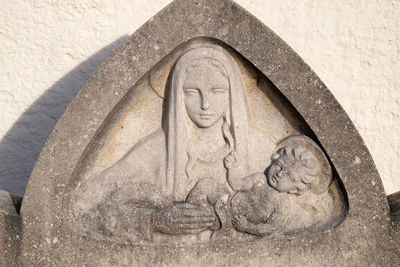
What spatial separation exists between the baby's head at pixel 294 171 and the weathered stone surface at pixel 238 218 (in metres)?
0.11

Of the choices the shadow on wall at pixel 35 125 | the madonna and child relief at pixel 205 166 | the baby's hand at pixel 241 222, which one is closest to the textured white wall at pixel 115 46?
the shadow on wall at pixel 35 125

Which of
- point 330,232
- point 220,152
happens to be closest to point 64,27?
point 220,152

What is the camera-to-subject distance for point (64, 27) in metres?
3.83

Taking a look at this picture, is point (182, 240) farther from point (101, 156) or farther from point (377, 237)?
point (377, 237)

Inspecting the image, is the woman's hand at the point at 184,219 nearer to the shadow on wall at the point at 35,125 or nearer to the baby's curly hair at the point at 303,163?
the baby's curly hair at the point at 303,163

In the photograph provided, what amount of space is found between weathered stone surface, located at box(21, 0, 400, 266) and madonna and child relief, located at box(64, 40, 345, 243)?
0.12ft

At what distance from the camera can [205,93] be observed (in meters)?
2.82

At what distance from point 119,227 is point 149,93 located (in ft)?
2.36

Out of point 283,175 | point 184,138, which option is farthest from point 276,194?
point 184,138

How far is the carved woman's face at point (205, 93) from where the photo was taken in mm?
2799

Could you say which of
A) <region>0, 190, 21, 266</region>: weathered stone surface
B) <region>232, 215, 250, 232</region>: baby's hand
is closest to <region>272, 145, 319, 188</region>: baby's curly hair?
<region>232, 215, 250, 232</region>: baby's hand

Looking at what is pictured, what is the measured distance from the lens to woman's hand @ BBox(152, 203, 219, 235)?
2836mm

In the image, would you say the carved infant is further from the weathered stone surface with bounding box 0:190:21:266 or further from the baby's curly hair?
the weathered stone surface with bounding box 0:190:21:266

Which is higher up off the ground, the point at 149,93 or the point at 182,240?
the point at 149,93
